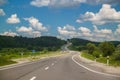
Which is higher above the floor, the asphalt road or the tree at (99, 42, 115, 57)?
the asphalt road

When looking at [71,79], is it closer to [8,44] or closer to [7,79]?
[7,79]

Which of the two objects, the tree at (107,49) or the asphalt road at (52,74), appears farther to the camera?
the tree at (107,49)

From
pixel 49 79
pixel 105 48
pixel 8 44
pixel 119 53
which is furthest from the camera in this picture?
pixel 8 44

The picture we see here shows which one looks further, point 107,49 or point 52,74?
point 107,49

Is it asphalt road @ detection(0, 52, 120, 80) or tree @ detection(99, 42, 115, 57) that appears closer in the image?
asphalt road @ detection(0, 52, 120, 80)

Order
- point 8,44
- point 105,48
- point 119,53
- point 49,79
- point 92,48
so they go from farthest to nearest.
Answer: point 8,44, point 92,48, point 105,48, point 119,53, point 49,79

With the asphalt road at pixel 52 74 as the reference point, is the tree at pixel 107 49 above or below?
below

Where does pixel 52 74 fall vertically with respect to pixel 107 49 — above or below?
above

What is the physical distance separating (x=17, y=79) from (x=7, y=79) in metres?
0.57

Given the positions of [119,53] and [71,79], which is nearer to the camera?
[71,79]

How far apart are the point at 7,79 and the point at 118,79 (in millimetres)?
6308

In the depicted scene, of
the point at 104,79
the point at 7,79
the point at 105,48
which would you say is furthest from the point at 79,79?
the point at 105,48

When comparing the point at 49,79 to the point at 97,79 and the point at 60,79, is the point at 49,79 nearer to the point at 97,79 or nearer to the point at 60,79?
the point at 60,79

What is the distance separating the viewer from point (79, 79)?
1434 cm
